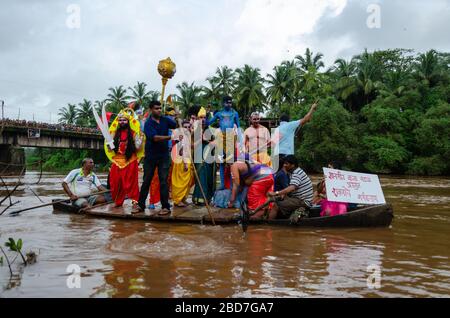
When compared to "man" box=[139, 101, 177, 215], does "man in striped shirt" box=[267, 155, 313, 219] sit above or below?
below

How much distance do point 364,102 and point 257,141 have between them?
40.3m

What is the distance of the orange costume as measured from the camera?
7.70 metres

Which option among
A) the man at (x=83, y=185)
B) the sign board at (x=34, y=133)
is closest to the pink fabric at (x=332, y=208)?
the man at (x=83, y=185)

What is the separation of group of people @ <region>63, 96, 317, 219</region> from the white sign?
1.11 feet

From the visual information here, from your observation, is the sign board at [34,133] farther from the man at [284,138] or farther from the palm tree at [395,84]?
the palm tree at [395,84]

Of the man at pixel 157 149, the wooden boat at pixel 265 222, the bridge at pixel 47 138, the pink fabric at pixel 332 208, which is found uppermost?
the bridge at pixel 47 138

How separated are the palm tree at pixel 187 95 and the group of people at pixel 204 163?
139 feet

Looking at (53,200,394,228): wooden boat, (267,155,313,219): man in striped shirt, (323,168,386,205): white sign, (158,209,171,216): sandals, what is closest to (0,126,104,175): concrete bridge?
(53,200,394,228): wooden boat

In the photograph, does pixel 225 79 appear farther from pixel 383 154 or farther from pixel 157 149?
pixel 157 149

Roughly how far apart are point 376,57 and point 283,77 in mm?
11041

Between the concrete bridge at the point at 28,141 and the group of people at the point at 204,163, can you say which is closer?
the group of people at the point at 204,163

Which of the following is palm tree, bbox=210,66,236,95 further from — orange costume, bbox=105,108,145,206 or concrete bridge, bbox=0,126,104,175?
orange costume, bbox=105,108,145,206

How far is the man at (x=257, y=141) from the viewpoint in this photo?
776 cm

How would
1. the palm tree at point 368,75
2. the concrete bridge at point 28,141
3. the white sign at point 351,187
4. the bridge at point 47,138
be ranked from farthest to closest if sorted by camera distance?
1. the palm tree at point 368,75
2. the bridge at point 47,138
3. the concrete bridge at point 28,141
4. the white sign at point 351,187
